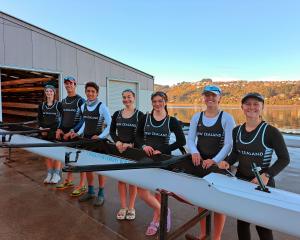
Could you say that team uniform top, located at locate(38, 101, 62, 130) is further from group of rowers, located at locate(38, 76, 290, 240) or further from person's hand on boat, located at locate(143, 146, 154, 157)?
person's hand on boat, located at locate(143, 146, 154, 157)

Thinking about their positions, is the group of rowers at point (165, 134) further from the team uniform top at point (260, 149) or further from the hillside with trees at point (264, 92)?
the hillside with trees at point (264, 92)

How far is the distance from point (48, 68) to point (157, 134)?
807cm

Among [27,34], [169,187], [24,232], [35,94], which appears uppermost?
[27,34]

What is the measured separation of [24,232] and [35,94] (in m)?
12.9

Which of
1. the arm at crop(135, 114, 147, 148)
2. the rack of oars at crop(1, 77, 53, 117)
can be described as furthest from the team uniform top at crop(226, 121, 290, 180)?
the rack of oars at crop(1, 77, 53, 117)

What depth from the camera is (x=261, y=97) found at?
2.15 metres

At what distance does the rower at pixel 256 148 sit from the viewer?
202cm

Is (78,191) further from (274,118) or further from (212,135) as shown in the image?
(274,118)

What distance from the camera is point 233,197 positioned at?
1.95 m

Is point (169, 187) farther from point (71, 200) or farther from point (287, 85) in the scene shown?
point (287, 85)

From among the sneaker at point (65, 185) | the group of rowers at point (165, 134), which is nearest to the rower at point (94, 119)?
the group of rowers at point (165, 134)

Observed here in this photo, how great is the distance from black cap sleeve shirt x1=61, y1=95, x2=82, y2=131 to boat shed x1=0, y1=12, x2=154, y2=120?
18.0ft

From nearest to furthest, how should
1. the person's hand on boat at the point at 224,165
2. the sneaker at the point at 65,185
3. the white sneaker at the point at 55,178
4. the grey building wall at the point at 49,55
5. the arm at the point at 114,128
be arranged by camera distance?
the person's hand on boat at the point at 224,165
the arm at the point at 114,128
the sneaker at the point at 65,185
the white sneaker at the point at 55,178
the grey building wall at the point at 49,55

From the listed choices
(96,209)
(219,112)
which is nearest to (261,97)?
(219,112)
